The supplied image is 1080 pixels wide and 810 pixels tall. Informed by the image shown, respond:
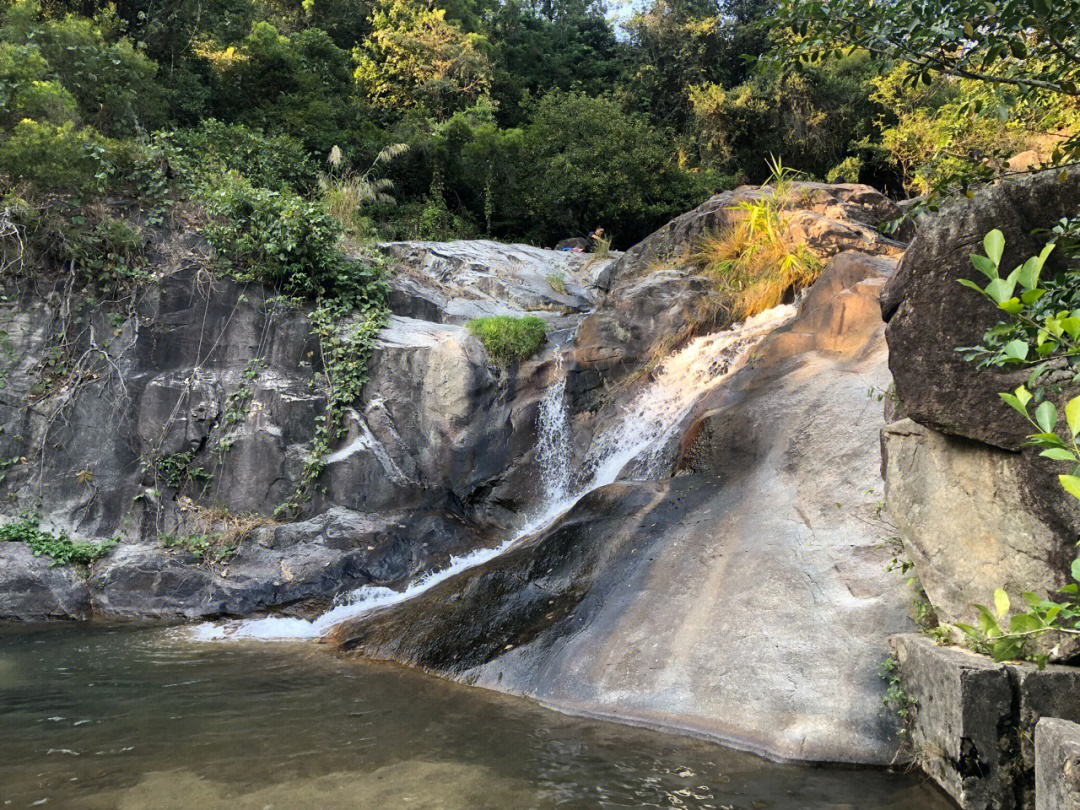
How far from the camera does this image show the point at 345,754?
15.8 ft

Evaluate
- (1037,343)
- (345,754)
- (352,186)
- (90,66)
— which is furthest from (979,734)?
(90,66)

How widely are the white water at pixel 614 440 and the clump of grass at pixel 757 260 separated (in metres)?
0.34

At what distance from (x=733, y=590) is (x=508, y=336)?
19.6 feet

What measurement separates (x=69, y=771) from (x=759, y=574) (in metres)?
4.74

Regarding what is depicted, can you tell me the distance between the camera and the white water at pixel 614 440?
28.7 feet

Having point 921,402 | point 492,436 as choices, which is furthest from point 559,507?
point 921,402

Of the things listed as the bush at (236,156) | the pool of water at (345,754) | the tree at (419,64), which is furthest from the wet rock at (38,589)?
the tree at (419,64)

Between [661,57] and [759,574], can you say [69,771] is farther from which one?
[661,57]

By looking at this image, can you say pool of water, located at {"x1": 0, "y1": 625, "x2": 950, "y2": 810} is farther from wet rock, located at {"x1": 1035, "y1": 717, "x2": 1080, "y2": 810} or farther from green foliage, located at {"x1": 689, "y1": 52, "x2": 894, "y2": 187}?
green foliage, located at {"x1": 689, "y1": 52, "x2": 894, "y2": 187}

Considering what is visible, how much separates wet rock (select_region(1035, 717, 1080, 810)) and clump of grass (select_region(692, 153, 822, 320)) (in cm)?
832

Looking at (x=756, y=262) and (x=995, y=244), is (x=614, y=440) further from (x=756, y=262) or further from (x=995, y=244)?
(x=995, y=244)

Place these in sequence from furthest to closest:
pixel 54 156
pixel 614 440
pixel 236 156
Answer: pixel 236 156 < pixel 54 156 < pixel 614 440

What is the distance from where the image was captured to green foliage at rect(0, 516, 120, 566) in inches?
364

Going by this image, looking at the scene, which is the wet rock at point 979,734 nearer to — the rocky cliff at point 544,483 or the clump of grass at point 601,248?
the rocky cliff at point 544,483
